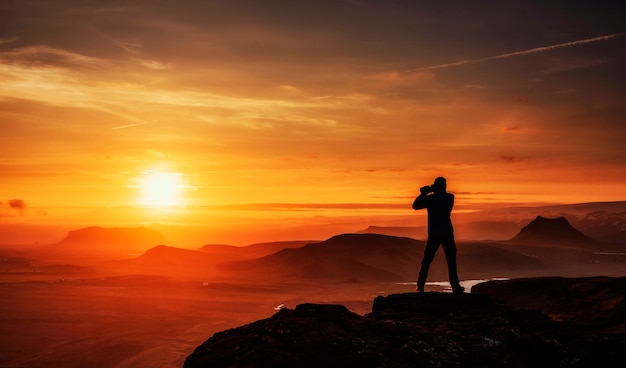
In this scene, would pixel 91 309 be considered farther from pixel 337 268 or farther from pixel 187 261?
pixel 187 261

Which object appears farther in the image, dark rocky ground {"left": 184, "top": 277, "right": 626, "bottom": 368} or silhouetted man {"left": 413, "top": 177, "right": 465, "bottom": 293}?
silhouetted man {"left": 413, "top": 177, "right": 465, "bottom": 293}

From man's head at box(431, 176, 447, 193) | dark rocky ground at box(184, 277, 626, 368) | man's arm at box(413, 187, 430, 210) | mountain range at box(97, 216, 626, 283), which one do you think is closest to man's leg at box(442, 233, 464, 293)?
man's arm at box(413, 187, 430, 210)

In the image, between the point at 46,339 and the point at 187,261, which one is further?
the point at 187,261

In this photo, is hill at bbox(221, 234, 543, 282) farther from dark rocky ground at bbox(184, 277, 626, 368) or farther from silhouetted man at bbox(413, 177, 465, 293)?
dark rocky ground at bbox(184, 277, 626, 368)

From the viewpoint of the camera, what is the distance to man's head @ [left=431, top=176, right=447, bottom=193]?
1213 cm

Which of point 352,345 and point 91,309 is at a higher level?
point 352,345

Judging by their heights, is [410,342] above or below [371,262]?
above

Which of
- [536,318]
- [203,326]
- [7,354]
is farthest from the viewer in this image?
[203,326]

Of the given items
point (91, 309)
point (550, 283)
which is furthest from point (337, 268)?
point (550, 283)

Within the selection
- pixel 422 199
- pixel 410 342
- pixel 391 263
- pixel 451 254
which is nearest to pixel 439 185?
pixel 422 199

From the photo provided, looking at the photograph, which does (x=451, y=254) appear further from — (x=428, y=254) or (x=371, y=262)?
(x=371, y=262)

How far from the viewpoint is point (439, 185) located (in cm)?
1213

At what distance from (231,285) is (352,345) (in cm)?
10505

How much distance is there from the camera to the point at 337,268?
132 metres
